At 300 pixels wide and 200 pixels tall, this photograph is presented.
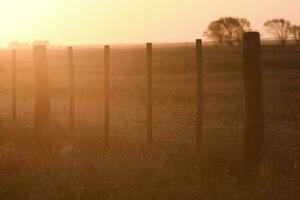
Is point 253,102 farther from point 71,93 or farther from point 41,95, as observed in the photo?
point 41,95

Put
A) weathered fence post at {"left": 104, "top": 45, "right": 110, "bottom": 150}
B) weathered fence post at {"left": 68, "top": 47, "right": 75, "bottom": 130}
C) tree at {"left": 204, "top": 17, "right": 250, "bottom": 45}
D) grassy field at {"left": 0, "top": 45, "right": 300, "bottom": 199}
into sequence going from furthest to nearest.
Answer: tree at {"left": 204, "top": 17, "right": 250, "bottom": 45} → weathered fence post at {"left": 68, "top": 47, "right": 75, "bottom": 130} → weathered fence post at {"left": 104, "top": 45, "right": 110, "bottom": 150} → grassy field at {"left": 0, "top": 45, "right": 300, "bottom": 199}

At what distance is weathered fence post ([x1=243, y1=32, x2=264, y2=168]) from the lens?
12.4m

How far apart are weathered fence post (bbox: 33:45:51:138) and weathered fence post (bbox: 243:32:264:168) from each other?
5.39 metres

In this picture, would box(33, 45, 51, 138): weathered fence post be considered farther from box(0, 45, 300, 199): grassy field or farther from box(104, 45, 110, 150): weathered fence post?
box(104, 45, 110, 150): weathered fence post

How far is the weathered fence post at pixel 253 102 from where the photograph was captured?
1237cm

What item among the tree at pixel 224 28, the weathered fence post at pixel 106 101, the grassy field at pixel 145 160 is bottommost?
the grassy field at pixel 145 160

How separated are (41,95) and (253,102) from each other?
5.77 meters

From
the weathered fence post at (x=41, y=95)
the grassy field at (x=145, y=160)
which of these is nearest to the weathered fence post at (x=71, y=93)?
the grassy field at (x=145, y=160)

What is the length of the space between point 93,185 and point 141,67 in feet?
167

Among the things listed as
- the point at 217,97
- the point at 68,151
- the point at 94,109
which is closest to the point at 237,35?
the point at 217,97

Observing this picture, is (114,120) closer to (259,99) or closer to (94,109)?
(94,109)

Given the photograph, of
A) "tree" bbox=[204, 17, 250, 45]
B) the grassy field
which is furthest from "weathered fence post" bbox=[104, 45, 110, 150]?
"tree" bbox=[204, 17, 250, 45]

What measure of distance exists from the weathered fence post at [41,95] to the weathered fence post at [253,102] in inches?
212

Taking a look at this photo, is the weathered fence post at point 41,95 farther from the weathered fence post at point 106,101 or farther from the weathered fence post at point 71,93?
the weathered fence post at point 106,101
